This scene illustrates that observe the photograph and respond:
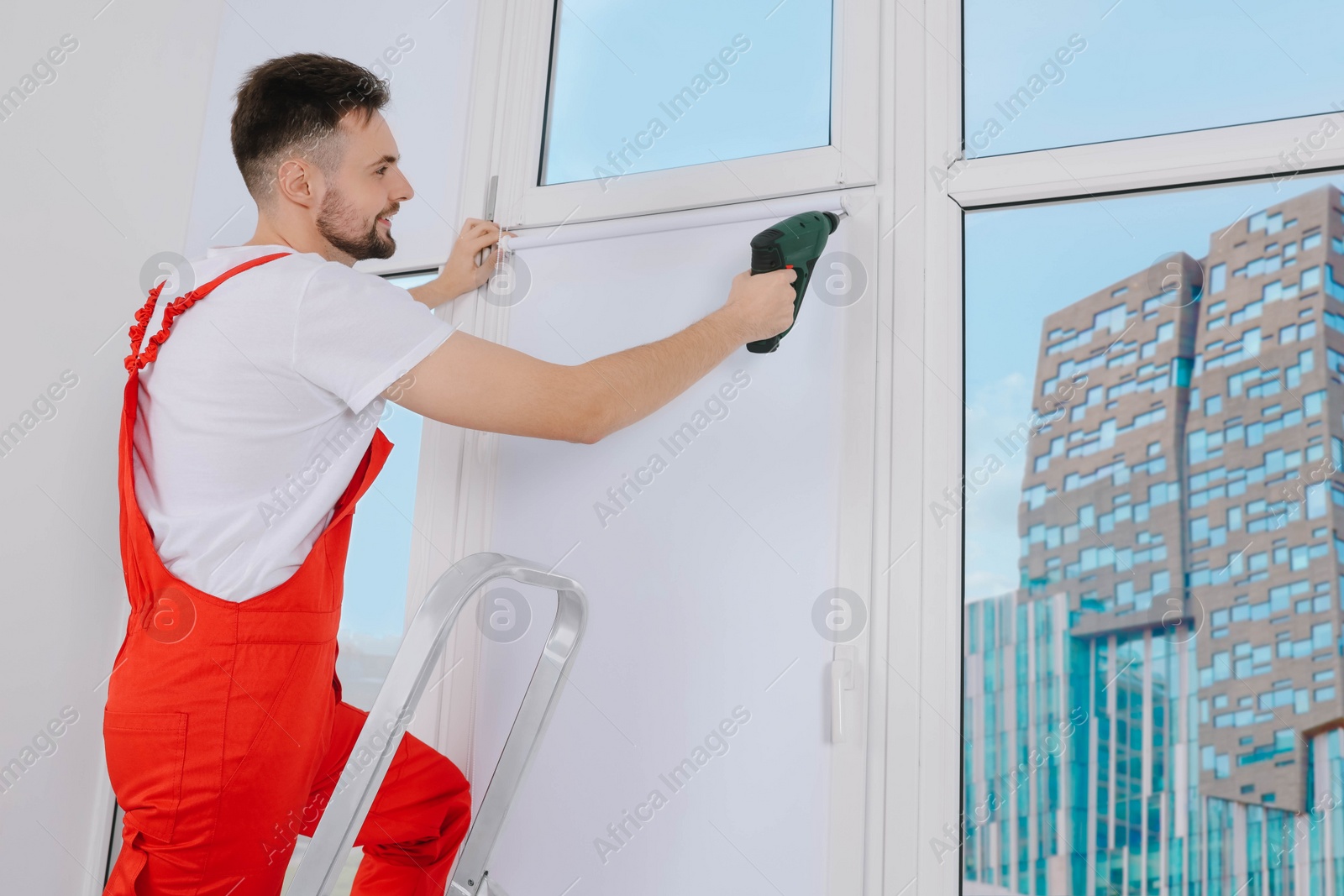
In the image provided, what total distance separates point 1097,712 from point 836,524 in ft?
1.37

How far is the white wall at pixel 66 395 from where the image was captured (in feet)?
5.10

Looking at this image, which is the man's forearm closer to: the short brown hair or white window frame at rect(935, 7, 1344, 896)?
white window frame at rect(935, 7, 1344, 896)

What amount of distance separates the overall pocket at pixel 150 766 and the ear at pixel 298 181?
2.33 feet

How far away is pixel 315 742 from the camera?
3.90 feet

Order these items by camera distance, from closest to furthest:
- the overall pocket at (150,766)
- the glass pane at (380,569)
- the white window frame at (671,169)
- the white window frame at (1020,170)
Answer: the overall pocket at (150,766)
the white window frame at (1020,170)
the white window frame at (671,169)
the glass pane at (380,569)

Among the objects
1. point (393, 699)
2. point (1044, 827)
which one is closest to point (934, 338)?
point (1044, 827)

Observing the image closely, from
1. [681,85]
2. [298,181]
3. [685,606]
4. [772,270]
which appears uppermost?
[681,85]

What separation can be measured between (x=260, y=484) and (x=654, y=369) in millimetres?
511

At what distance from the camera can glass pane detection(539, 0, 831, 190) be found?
60.6 inches

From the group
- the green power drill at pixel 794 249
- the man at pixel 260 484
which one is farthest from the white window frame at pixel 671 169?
the man at pixel 260 484

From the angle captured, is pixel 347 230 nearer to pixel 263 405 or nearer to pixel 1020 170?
pixel 263 405

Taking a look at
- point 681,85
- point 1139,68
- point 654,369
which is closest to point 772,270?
point 654,369

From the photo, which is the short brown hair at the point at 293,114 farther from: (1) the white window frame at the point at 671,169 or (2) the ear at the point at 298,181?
(1) the white window frame at the point at 671,169

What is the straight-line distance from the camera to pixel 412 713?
917 mm
